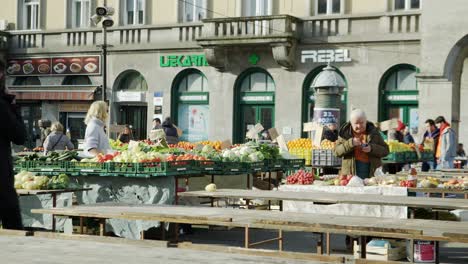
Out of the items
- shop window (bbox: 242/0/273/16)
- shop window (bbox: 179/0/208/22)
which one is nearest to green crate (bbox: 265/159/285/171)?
shop window (bbox: 242/0/273/16)

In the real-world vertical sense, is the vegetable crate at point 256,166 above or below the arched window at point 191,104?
below

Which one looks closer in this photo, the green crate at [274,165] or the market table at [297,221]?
the market table at [297,221]

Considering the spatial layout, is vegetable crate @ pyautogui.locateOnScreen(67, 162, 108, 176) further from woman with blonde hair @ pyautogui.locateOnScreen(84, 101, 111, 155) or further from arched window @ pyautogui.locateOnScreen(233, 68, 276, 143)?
arched window @ pyautogui.locateOnScreen(233, 68, 276, 143)

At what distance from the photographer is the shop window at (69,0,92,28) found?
37.6 metres

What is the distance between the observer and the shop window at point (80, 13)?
37562 mm

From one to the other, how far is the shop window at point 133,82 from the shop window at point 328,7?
8.11 metres

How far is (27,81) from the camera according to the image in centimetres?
3919

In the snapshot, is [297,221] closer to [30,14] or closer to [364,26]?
[364,26]

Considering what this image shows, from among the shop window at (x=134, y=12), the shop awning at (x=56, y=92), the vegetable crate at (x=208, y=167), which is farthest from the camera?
the shop awning at (x=56, y=92)

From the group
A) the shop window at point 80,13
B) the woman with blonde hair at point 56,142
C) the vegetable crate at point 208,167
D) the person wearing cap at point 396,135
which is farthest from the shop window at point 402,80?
the vegetable crate at point 208,167

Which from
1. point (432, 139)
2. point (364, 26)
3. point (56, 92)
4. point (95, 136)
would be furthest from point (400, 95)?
point (95, 136)

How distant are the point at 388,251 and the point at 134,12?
27.2 m

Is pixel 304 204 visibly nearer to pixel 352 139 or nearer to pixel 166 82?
pixel 352 139

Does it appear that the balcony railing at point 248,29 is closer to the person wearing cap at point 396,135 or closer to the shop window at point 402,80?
the shop window at point 402,80
